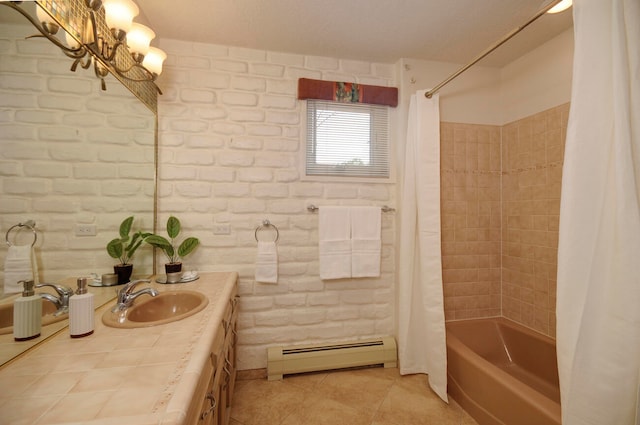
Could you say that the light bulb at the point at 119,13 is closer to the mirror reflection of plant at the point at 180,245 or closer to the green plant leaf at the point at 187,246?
the mirror reflection of plant at the point at 180,245

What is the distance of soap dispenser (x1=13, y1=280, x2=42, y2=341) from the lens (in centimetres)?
75

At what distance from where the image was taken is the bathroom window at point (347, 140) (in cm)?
189

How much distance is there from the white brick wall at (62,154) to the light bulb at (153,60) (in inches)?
7.5

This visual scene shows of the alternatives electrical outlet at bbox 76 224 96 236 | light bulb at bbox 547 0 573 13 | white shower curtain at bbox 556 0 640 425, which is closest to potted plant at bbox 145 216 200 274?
electrical outlet at bbox 76 224 96 236

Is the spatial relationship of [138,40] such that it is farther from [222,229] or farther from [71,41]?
[222,229]

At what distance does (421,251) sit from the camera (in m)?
1.75

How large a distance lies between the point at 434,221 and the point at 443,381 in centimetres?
101

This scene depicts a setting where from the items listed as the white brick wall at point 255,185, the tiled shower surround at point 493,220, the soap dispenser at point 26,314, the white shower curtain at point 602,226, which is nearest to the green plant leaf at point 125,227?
the white brick wall at point 255,185

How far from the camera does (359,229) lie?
189 centimetres

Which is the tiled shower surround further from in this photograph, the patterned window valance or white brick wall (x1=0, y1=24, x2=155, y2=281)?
white brick wall (x1=0, y1=24, x2=155, y2=281)

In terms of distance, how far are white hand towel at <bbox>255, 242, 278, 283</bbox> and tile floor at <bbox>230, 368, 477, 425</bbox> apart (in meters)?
0.71

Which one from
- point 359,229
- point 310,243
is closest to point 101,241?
point 310,243

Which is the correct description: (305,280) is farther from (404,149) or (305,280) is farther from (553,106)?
(553,106)

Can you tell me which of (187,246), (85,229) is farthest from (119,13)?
(187,246)
